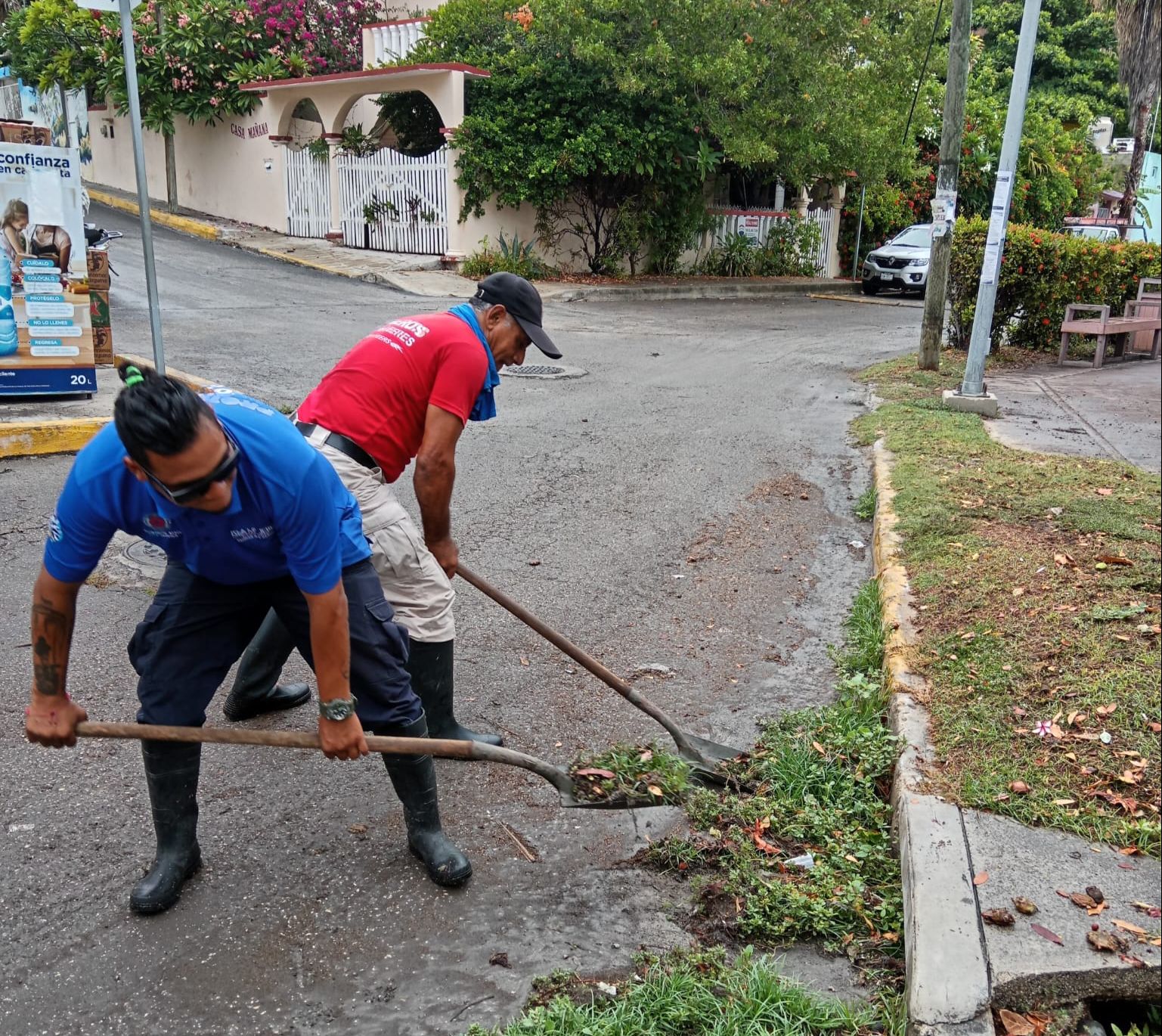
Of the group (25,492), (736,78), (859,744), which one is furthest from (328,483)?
(736,78)

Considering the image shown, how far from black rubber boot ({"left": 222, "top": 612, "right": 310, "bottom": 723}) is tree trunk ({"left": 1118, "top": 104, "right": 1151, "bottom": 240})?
21.1 m

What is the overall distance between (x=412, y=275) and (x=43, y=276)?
419 inches

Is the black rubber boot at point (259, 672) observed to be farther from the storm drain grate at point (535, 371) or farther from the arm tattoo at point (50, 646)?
the storm drain grate at point (535, 371)

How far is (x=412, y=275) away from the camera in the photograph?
59.8ft

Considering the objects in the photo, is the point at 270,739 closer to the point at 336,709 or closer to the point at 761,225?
the point at 336,709

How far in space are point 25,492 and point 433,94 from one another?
13613 millimetres

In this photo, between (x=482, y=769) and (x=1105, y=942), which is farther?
(x=482, y=769)

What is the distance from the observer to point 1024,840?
3.20m

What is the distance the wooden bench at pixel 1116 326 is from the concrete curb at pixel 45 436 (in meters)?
9.55

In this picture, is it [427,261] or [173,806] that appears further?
[427,261]

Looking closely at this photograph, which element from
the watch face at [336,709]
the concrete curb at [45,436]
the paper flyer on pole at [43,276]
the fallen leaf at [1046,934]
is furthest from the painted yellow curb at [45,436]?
the fallen leaf at [1046,934]

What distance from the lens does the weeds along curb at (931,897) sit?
260 centimetres

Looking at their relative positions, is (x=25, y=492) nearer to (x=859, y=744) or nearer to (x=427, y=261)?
(x=859, y=744)

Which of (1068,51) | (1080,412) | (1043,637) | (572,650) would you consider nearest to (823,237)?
(1080,412)
